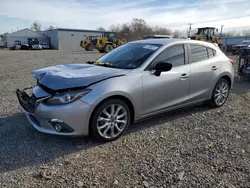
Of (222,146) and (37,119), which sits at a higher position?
(37,119)

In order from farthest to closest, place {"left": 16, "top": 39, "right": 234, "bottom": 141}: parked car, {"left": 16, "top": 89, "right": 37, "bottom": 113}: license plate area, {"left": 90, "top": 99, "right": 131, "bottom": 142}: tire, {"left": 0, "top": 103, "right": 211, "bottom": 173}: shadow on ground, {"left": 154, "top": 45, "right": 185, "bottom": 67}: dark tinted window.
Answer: {"left": 154, "top": 45, "right": 185, "bottom": 67}: dark tinted window < {"left": 16, "top": 89, "right": 37, "bottom": 113}: license plate area < {"left": 90, "top": 99, "right": 131, "bottom": 142}: tire < {"left": 16, "top": 39, "right": 234, "bottom": 141}: parked car < {"left": 0, "top": 103, "right": 211, "bottom": 173}: shadow on ground

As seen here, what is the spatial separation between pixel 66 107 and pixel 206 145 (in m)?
2.17

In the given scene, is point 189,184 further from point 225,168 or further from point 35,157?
point 35,157

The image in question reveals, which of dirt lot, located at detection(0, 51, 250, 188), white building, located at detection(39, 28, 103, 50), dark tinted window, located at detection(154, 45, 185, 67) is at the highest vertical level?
white building, located at detection(39, 28, 103, 50)

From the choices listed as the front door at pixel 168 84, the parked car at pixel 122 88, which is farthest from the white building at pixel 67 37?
the front door at pixel 168 84

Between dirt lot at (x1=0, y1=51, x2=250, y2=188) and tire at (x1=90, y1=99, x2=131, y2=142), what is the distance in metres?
0.14

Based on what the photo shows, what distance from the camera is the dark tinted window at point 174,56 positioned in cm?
374

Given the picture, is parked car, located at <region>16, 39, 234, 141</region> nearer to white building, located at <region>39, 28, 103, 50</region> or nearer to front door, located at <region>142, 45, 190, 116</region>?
front door, located at <region>142, 45, 190, 116</region>

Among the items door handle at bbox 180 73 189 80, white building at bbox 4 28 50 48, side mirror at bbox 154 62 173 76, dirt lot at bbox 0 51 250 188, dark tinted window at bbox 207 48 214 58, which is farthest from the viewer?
white building at bbox 4 28 50 48

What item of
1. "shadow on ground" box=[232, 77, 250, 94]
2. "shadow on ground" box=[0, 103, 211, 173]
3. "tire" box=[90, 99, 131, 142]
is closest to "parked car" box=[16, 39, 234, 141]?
"tire" box=[90, 99, 131, 142]

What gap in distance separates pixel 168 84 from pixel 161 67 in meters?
0.40

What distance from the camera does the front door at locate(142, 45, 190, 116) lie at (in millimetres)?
3502

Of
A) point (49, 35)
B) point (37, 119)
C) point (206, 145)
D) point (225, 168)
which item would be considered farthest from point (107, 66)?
point (49, 35)

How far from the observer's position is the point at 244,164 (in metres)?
2.78
